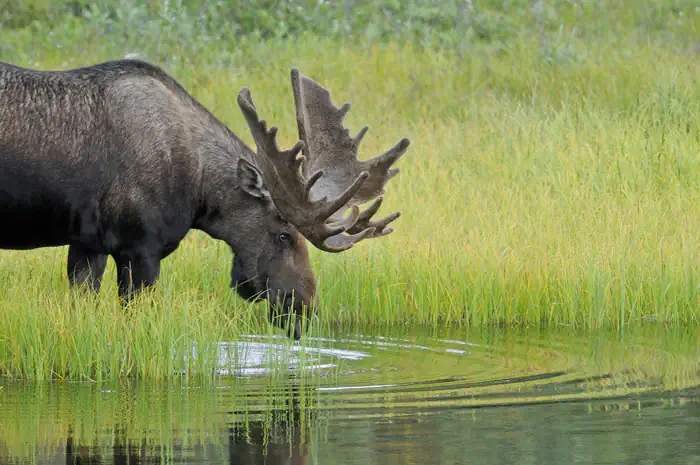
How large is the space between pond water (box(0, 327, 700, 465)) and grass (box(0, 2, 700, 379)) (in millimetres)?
507

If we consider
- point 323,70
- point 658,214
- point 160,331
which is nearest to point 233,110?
point 323,70

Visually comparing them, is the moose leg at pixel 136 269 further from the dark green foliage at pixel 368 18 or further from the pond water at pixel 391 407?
the dark green foliage at pixel 368 18

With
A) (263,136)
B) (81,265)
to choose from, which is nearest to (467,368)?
(263,136)

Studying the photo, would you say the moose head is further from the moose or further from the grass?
the grass

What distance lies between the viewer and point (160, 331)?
8141 millimetres

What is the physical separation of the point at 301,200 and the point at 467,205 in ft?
15.0

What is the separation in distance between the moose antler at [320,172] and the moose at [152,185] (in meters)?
0.01

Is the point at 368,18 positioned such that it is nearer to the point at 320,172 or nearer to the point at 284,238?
the point at 284,238

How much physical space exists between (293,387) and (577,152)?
23.6ft

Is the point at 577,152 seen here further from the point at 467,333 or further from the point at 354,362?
the point at 354,362

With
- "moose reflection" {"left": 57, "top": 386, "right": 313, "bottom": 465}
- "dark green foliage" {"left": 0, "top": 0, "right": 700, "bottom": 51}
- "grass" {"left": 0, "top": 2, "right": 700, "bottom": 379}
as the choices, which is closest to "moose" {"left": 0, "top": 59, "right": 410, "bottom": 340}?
"grass" {"left": 0, "top": 2, "right": 700, "bottom": 379}

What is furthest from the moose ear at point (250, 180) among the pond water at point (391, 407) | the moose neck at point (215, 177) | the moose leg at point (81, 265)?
the moose leg at point (81, 265)

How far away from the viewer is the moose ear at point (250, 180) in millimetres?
9102

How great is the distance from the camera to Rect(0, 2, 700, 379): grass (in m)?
8.45
